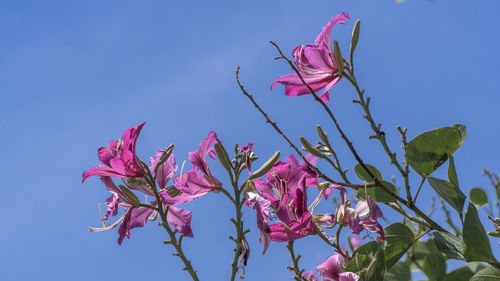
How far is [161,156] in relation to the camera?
1368 mm

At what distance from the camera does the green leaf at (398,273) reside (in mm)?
1669

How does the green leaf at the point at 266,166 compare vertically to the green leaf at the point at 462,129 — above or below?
above

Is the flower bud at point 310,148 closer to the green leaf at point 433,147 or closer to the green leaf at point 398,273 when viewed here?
the green leaf at point 433,147

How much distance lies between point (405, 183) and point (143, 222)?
28.0 inches

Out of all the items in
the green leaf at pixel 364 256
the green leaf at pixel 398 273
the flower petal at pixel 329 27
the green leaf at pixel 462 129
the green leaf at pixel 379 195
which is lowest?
the green leaf at pixel 398 273

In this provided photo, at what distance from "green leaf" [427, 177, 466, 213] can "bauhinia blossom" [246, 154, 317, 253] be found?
0.33 metres

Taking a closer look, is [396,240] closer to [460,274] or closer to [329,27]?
[460,274]

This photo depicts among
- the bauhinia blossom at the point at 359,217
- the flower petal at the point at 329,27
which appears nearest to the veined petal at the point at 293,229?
the bauhinia blossom at the point at 359,217

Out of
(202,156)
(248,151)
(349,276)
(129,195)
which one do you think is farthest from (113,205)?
(349,276)

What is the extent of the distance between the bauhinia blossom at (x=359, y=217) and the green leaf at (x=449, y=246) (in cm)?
15

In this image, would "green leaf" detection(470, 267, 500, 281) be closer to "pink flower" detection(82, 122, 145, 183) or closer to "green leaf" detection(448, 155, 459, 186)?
"green leaf" detection(448, 155, 459, 186)

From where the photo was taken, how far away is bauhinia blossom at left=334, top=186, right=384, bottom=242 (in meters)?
1.47

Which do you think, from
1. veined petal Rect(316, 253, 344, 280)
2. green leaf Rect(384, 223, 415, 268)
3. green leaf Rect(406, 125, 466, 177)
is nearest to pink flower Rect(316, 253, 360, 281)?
veined petal Rect(316, 253, 344, 280)

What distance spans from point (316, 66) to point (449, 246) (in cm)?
65
